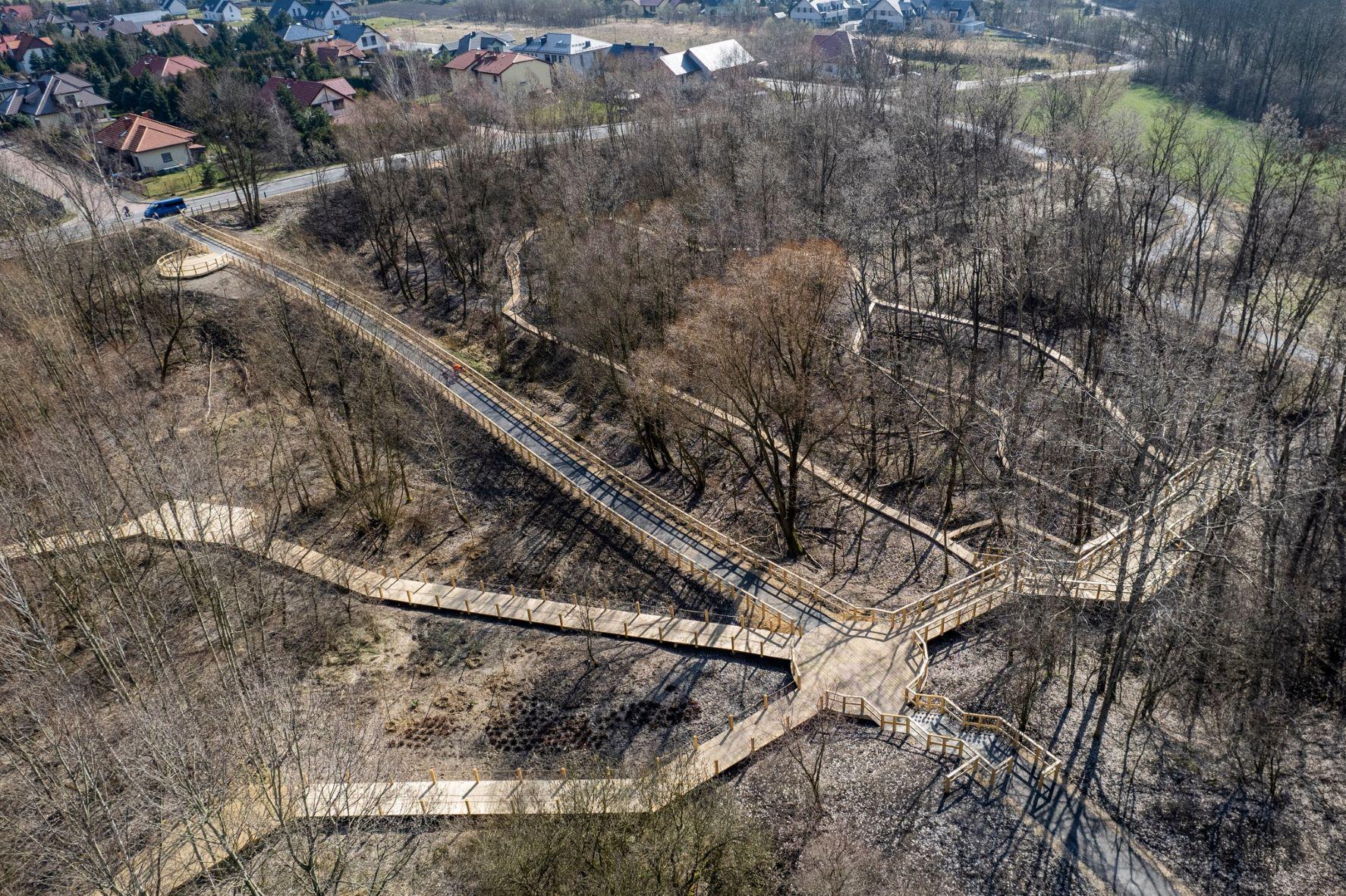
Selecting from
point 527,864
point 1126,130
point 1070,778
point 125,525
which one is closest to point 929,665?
point 1070,778

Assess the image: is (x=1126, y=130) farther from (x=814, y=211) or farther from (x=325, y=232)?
(x=325, y=232)

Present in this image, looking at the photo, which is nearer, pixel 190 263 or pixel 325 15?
pixel 190 263

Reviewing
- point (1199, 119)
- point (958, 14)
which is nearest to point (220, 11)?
point (958, 14)

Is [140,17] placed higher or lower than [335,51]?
higher

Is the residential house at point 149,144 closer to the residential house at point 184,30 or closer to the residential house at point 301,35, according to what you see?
the residential house at point 184,30

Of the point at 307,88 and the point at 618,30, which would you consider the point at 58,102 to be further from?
the point at 618,30

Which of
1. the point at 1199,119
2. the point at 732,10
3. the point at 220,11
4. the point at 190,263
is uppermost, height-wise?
the point at 220,11

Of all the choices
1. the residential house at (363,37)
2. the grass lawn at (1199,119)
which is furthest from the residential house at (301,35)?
the grass lawn at (1199,119)
